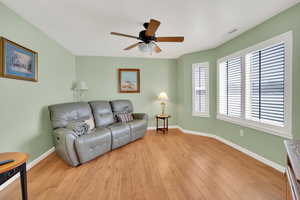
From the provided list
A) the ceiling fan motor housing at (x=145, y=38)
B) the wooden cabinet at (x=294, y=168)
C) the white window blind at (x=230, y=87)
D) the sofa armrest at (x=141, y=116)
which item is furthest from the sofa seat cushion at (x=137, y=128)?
the wooden cabinet at (x=294, y=168)

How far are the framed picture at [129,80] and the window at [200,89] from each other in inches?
72.6

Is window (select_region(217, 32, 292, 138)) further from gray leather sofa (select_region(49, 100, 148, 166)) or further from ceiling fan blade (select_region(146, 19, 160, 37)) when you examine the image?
gray leather sofa (select_region(49, 100, 148, 166))

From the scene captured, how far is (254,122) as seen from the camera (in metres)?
2.50

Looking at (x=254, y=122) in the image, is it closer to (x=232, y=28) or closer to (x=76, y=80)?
(x=232, y=28)

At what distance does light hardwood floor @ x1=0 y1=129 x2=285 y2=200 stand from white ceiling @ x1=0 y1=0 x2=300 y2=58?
2.50 meters

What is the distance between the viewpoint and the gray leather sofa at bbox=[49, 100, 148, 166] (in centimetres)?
222

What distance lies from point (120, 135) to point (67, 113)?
3.97 feet

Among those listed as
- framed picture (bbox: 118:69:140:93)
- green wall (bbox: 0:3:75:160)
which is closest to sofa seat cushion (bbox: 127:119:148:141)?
framed picture (bbox: 118:69:140:93)

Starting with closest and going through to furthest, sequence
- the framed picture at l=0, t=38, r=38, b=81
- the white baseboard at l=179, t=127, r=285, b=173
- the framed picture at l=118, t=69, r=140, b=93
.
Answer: the framed picture at l=0, t=38, r=38, b=81, the white baseboard at l=179, t=127, r=285, b=173, the framed picture at l=118, t=69, r=140, b=93

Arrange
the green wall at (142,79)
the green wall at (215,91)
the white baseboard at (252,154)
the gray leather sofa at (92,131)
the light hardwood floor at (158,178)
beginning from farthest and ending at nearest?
the green wall at (142,79), the gray leather sofa at (92,131), the white baseboard at (252,154), the green wall at (215,91), the light hardwood floor at (158,178)

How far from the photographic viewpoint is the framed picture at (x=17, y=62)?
1.78m

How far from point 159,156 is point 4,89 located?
270 centimetres

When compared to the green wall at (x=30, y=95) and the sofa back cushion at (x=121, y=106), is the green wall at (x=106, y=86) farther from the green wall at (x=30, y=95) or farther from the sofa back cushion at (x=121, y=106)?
the sofa back cushion at (x=121, y=106)

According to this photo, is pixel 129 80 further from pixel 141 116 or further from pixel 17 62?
pixel 17 62
